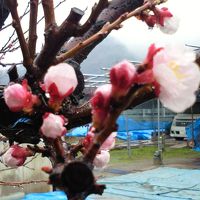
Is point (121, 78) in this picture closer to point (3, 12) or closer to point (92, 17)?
point (92, 17)

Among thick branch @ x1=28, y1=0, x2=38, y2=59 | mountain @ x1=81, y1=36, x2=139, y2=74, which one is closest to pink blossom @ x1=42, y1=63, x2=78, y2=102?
thick branch @ x1=28, y1=0, x2=38, y2=59

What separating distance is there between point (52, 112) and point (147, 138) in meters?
18.6

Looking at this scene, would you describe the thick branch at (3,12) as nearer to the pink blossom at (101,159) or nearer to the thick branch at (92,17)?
the thick branch at (92,17)

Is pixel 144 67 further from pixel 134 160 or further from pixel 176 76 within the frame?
pixel 134 160

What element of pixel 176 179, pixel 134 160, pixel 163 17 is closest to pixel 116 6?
pixel 163 17

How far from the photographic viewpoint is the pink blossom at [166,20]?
98cm

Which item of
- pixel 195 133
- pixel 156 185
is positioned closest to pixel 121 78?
pixel 156 185

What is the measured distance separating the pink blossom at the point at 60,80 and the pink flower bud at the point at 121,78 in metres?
0.13

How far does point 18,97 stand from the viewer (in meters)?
0.68

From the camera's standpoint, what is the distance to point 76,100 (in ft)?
3.77

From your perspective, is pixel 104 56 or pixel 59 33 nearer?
pixel 59 33

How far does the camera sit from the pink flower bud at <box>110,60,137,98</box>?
0.54m

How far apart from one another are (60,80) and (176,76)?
8.3 inches

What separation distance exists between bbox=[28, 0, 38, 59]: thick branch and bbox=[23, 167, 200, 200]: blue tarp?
5.68m
